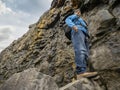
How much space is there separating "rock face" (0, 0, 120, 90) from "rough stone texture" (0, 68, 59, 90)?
2.06 metres

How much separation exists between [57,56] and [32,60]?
149 inches

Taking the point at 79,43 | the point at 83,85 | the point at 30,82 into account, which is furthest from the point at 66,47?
the point at 30,82

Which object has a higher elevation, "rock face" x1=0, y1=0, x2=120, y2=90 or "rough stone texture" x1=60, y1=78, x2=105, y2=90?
"rock face" x1=0, y1=0, x2=120, y2=90

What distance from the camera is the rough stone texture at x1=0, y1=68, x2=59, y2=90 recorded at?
9.15 meters

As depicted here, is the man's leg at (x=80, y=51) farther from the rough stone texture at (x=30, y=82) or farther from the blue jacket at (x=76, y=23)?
the rough stone texture at (x=30, y=82)

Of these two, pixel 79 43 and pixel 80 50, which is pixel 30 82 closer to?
pixel 80 50

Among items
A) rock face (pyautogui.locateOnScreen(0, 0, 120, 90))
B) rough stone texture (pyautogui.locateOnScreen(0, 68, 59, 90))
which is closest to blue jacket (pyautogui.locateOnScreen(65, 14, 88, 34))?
rock face (pyautogui.locateOnScreen(0, 0, 120, 90))

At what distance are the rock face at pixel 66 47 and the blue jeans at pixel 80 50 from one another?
2.08ft

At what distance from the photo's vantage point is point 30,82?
9.21m

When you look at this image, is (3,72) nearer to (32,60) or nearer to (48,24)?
(32,60)

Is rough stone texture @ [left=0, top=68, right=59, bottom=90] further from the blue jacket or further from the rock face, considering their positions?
the blue jacket

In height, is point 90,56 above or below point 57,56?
below

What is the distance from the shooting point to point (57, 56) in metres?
18.9

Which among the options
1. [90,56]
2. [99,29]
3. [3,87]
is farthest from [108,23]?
[3,87]
